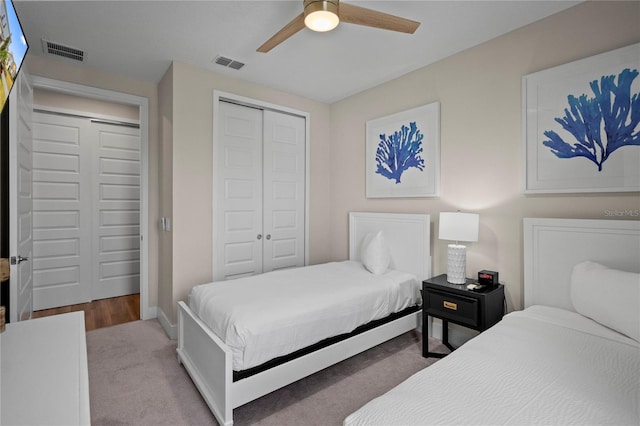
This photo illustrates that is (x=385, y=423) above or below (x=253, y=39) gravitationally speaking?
below

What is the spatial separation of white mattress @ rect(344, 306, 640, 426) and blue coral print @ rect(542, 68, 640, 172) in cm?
117

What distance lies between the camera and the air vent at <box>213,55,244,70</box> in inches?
114

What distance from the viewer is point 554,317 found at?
1807 millimetres

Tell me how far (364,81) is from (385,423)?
3227 mm

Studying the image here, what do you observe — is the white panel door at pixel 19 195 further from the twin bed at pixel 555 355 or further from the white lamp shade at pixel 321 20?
the twin bed at pixel 555 355

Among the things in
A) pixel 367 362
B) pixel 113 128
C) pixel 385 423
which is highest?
pixel 113 128

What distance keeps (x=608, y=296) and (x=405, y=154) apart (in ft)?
6.47

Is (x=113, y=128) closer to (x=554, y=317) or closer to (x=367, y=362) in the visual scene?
(x=367, y=362)

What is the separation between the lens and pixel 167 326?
10.1ft

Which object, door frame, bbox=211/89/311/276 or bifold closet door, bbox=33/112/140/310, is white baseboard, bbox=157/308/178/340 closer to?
door frame, bbox=211/89/311/276

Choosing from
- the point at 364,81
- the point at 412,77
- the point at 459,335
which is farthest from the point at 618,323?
the point at 364,81

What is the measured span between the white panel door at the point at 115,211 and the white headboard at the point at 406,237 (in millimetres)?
3318

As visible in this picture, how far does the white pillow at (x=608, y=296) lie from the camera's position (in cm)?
152

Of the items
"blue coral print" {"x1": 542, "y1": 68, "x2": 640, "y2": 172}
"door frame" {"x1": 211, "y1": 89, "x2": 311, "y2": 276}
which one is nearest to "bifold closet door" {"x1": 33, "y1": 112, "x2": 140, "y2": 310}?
"door frame" {"x1": 211, "y1": 89, "x2": 311, "y2": 276}
